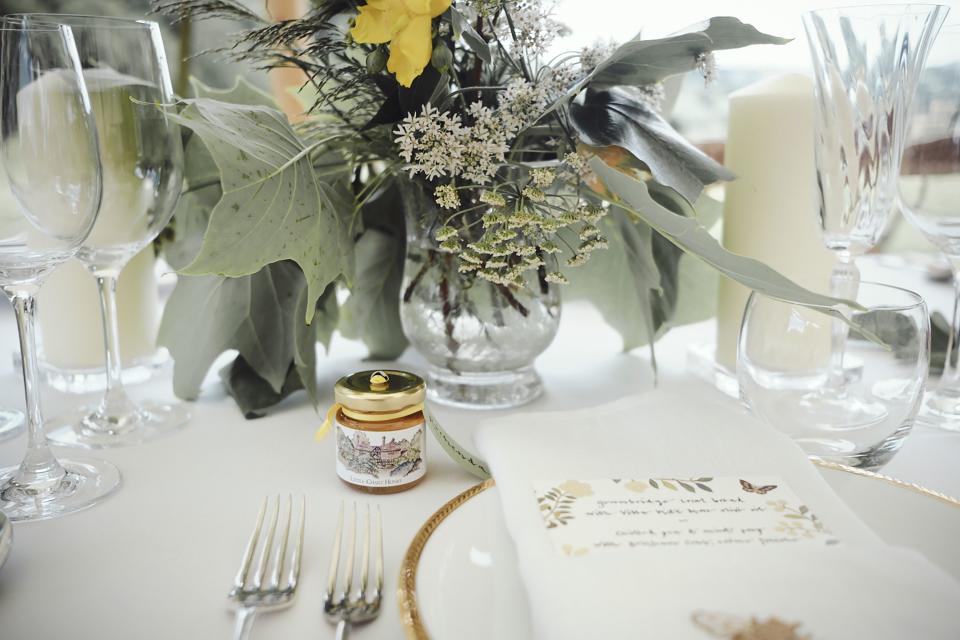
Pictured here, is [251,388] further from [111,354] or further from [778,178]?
[778,178]

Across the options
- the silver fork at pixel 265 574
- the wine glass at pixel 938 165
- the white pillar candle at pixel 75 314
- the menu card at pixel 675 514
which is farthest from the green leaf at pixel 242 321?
the wine glass at pixel 938 165

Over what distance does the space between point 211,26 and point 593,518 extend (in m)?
1.32

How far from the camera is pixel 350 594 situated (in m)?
0.40

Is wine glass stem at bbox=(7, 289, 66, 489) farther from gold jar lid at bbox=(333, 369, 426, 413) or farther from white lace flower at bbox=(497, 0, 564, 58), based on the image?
white lace flower at bbox=(497, 0, 564, 58)

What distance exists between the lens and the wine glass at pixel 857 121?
564mm

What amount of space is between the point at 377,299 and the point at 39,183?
351mm

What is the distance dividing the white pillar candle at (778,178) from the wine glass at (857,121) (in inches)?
2.9

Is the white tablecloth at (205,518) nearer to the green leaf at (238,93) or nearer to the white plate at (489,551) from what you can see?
the white plate at (489,551)

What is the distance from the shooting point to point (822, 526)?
0.38 m

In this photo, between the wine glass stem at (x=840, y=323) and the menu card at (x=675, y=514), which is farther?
the wine glass stem at (x=840, y=323)

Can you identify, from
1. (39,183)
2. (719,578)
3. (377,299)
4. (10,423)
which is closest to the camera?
(719,578)

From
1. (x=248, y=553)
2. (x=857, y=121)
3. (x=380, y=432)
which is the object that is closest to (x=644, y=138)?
(x=857, y=121)

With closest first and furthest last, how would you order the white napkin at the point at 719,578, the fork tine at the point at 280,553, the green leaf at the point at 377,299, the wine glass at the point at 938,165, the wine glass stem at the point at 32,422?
the white napkin at the point at 719,578 < the fork tine at the point at 280,553 < the wine glass stem at the point at 32,422 < the wine glass at the point at 938,165 < the green leaf at the point at 377,299

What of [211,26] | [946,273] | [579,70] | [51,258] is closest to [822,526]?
[579,70]
